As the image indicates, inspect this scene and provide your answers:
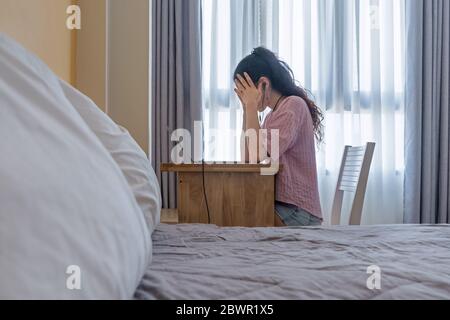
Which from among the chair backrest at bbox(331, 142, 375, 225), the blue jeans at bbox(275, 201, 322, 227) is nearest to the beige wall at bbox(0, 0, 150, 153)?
the blue jeans at bbox(275, 201, 322, 227)

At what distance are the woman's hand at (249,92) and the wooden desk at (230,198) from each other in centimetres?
41

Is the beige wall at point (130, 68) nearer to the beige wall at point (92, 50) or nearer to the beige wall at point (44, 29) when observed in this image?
the beige wall at point (92, 50)

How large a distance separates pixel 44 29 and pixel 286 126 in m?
0.91

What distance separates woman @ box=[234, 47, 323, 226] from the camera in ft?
5.61

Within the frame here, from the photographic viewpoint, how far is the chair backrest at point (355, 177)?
5.78 ft

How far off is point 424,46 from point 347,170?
1323 millimetres

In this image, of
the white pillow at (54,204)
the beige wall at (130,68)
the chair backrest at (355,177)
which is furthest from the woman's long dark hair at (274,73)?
the white pillow at (54,204)

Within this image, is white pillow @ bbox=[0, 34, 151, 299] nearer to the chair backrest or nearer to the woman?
the woman

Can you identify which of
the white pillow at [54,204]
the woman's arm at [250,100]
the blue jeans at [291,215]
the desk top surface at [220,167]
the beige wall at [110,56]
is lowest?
the blue jeans at [291,215]

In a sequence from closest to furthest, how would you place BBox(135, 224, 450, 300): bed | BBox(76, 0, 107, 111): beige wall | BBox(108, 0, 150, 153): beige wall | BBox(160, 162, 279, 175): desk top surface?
1. BBox(135, 224, 450, 300): bed
2. BBox(160, 162, 279, 175): desk top surface
3. BBox(76, 0, 107, 111): beige wall
4. BBox(108, 0, 150, 153): beige wall

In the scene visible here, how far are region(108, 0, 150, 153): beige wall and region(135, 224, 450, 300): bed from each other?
4.03 ft

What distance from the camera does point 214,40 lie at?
2.86m

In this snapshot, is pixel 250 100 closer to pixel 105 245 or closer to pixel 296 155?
pixel 296 155
